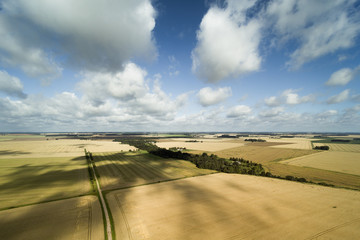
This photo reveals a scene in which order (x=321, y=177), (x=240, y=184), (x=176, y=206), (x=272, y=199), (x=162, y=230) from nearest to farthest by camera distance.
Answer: (x=162, y=230) < (x=176, y=206) < (x=272, y=199) < (x=240, y=184) < (x=321, y=177)

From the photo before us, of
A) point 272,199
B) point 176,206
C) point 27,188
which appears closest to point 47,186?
point 27,188

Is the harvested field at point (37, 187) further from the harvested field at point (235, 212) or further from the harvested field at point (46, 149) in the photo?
the harvested field at point (46, 149)

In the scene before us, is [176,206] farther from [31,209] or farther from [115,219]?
[31,209]

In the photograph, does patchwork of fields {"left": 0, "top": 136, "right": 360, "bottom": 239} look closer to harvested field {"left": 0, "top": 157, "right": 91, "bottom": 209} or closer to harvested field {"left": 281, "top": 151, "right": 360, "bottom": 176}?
harvested field {"left": 0, "top": 157, "right": 91, "bottom": 209}

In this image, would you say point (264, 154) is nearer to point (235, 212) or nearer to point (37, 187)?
point (235, 212)

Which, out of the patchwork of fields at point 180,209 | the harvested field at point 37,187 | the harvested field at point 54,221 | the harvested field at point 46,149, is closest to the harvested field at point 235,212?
the patchwork of fields at point 180,209
